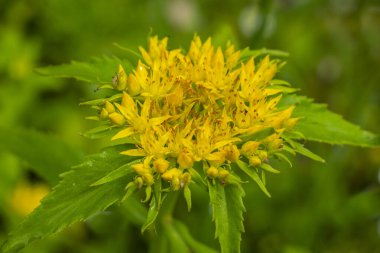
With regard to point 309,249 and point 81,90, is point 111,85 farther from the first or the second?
point 81,90

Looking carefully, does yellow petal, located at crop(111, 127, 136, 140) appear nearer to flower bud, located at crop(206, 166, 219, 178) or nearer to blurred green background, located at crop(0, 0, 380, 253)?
flower bud, located at crop(206, 166, 219, 178)

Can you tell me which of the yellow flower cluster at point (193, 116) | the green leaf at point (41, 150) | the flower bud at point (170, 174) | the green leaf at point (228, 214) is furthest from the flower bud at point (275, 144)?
the green leaf at point (41, 150)

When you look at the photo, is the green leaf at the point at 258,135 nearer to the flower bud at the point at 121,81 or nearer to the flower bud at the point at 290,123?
the flower bud at the point at 290,123

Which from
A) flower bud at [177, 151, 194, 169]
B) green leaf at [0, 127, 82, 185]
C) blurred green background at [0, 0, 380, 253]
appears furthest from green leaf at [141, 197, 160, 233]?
blurred green background at [0, 0, 380, 253]

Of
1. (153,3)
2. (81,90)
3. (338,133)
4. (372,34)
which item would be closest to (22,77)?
(81,90)

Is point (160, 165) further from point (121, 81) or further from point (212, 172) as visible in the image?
point (121, 81)
